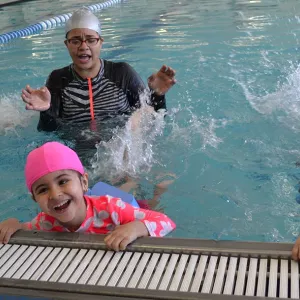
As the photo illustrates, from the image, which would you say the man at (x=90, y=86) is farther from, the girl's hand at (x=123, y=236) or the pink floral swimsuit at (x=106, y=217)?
the girl's hand at (x=123, y=236)

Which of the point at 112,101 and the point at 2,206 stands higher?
the point at 112,101

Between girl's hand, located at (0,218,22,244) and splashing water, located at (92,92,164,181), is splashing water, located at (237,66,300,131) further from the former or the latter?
girl's hand, located at (0,218,22,244)

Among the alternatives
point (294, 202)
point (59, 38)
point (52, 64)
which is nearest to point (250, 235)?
point (294, 202)

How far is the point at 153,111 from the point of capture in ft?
10.7

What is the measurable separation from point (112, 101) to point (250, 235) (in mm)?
1295

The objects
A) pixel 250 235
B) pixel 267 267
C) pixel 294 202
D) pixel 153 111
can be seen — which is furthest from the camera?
pixel 153 111

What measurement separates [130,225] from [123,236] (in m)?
0.11

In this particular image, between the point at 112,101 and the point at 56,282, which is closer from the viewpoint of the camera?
the point at 56,282

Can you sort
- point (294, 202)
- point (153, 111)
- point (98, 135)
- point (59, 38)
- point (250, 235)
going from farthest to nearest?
1. point (59, 38)
2. point (153, 111)
3. point (98, 135)
4. point (294, 202)
5. point (250, 235)

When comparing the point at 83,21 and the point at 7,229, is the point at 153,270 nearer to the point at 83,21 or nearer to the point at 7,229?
the point at 7,229

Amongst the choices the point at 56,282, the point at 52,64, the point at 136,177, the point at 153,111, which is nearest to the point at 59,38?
the point at 52,64

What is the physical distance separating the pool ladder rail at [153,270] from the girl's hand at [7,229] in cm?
10

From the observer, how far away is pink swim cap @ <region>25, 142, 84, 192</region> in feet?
5.39

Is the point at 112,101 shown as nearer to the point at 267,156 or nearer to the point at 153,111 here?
the point at 153,111
